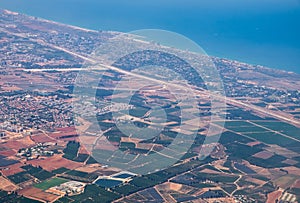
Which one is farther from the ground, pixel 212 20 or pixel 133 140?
pixel 212 20

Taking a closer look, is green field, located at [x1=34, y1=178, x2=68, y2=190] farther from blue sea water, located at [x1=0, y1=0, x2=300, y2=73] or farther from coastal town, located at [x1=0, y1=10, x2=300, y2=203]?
blue sea water, located at [x1=0, y1=0, x2=300, y2=73]

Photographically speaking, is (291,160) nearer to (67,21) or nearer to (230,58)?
(230,58)

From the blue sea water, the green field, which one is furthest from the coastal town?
the blue sea water

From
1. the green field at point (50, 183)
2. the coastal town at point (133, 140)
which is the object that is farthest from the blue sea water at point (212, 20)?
the green field at point (50, 183)

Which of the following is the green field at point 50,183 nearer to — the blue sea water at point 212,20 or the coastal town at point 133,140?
the coastal town at point 133,140

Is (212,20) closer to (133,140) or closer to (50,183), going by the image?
Result: (133,140)

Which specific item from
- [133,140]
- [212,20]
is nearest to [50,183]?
[133,140]

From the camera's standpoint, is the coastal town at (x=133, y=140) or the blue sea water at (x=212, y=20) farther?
the blue sea water at (x=212, y=20)

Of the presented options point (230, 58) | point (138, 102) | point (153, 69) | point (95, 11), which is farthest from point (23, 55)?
point (95, 11)
